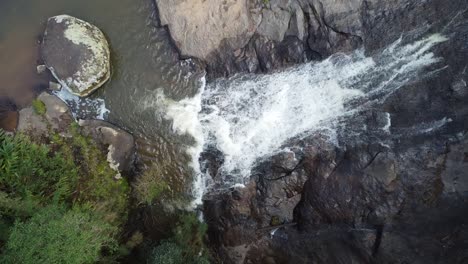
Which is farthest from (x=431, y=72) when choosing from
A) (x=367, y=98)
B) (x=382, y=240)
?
(x=382, y=240)

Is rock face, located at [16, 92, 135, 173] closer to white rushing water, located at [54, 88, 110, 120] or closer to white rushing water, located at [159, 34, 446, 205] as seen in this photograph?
white rushing water, located at [54, 88, 110, 120]

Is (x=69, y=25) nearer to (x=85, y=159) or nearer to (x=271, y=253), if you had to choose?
(x=85, y=159)

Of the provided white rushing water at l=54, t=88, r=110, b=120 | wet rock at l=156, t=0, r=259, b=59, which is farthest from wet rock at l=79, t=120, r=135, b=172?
wet rock at l=156, t=0, r=259, b=59

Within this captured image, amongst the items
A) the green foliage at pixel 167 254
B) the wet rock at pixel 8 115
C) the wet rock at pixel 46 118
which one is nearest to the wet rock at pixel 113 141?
the wet rock at pixel 46 118

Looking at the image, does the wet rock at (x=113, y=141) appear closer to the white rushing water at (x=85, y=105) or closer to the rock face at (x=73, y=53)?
the white rushing water at (x=85, y=105)

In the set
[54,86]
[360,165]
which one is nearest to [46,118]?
[54,86]

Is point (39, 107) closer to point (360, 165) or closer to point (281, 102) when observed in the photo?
point (281, 102)
